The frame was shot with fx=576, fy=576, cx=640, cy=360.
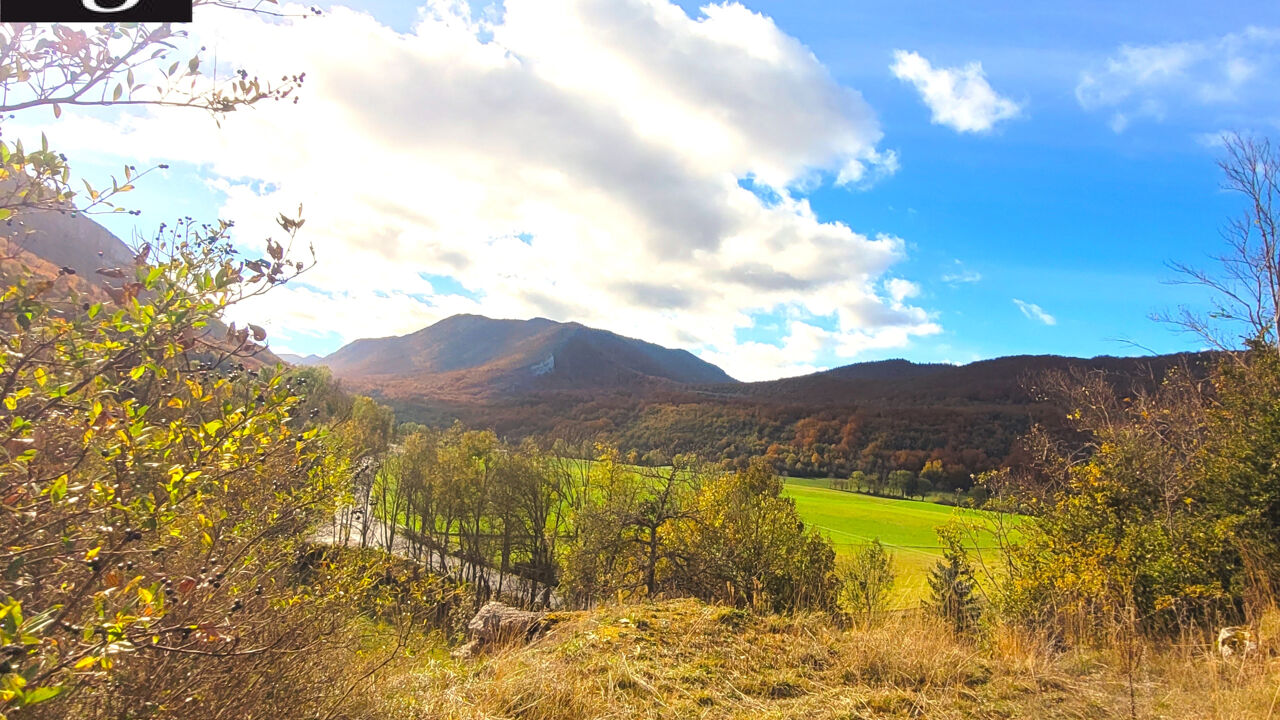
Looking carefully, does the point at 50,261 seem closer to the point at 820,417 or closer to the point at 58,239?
the point at 58,239

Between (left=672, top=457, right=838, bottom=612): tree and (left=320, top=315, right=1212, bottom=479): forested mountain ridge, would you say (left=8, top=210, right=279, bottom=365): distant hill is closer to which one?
(left=672, top=457, right=838, bottom=612): tree

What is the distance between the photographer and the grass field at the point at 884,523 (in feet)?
126

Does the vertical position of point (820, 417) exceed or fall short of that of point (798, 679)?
it exceeds it

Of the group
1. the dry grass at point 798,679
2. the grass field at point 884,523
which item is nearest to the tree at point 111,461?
the dry grass at point 798,679

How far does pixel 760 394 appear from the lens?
138625 millimetres

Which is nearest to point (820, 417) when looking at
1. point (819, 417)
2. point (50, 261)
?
point (819, 417)

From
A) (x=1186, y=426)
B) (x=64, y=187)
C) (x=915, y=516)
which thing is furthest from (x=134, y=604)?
(x=915, y=516)

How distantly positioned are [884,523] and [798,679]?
183 feet

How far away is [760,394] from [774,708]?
137 metres

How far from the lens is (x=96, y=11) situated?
198 centimetres

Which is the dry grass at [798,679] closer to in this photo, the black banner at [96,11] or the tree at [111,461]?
the tree at [111,461]

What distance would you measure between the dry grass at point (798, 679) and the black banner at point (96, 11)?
3628mm

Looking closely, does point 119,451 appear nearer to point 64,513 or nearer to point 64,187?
point 64,513

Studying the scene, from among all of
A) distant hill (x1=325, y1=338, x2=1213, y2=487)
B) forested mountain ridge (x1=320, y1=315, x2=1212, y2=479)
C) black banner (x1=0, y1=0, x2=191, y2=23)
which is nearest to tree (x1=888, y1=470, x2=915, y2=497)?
forested mountain ridge (x1=320, y1=315, x2=1212, y2=479)
